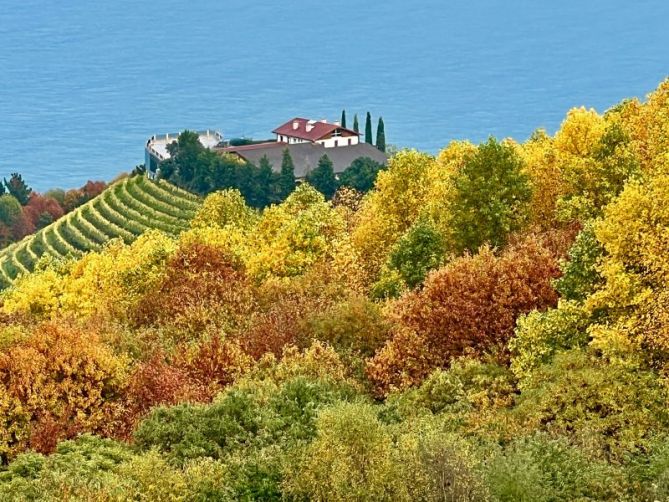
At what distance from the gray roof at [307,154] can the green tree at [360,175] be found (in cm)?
719

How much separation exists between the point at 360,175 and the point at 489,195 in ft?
336

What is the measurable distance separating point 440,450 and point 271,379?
1314cm

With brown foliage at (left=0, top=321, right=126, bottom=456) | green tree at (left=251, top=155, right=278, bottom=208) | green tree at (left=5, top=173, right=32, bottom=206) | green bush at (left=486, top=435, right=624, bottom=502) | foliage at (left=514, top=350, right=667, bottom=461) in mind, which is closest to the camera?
green bush at (left=486, top=435, right=624, bottom=502)

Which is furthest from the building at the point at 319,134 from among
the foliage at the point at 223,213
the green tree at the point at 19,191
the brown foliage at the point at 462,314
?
the brown foliage at the point at 462,314

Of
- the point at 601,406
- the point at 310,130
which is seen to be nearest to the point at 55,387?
the point at 601,406

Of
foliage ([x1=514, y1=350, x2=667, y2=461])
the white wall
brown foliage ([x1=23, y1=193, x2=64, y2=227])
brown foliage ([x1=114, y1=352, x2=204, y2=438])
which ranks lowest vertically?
foliage ([x1=514, y1=350, x2=667, y2=461])

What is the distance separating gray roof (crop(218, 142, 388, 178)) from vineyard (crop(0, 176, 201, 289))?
20.9 metres

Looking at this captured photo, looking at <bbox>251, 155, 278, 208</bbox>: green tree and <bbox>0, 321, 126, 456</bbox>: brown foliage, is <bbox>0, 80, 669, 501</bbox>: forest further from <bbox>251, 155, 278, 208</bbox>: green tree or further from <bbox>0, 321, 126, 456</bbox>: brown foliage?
<bbox>251, 155, 278, 208</bbox>: green tree

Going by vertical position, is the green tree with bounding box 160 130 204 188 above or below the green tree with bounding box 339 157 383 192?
above

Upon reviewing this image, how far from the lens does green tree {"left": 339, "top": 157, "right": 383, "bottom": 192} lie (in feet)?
491

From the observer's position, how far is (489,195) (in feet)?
163

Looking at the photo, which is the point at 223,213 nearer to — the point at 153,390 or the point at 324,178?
the point at 153,390

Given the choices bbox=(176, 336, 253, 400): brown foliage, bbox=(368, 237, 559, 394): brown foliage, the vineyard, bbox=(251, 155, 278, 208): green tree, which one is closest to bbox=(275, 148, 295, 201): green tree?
bbox=(251, 155, 278, 208): green tree

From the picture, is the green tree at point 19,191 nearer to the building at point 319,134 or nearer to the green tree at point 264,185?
the building at point 319,134
